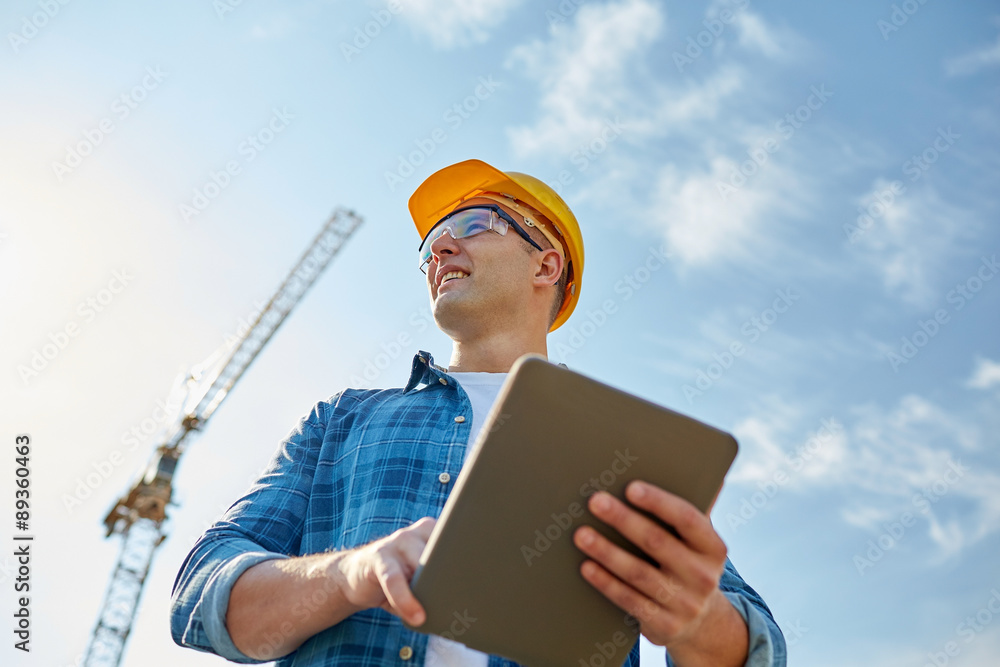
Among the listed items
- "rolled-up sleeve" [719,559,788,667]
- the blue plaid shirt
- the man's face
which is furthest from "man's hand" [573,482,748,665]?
the man's face

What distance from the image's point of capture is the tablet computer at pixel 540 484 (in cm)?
195

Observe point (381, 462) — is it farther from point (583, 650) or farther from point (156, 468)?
point (156, 468)

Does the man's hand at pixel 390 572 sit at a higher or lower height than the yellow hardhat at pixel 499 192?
lower

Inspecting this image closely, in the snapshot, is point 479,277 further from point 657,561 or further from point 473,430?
point 657,561

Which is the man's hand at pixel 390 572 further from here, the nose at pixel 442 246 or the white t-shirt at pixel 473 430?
the nose at pixel 442 246

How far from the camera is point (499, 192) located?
507cm

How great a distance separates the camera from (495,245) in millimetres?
4801

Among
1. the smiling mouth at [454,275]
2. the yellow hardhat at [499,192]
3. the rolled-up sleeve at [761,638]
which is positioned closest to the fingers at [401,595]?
the rolled-up sleeve at [761,638]

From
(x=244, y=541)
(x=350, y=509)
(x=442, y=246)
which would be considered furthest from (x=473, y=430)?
(x=442, y=246)

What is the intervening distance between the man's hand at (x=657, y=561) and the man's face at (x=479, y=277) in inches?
Result: 103

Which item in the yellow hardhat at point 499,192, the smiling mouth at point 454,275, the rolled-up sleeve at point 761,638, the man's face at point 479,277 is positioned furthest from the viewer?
the yellow hardhat at point 499,192

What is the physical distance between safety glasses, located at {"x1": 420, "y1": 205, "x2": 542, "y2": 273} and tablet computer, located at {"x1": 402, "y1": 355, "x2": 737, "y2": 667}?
2968 millimetres

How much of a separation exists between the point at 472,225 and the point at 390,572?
3153 millimetres

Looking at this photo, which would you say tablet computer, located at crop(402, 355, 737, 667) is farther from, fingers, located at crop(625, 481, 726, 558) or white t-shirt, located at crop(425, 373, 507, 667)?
white t-shirt, located at crop(425, 373, 507, 667)
